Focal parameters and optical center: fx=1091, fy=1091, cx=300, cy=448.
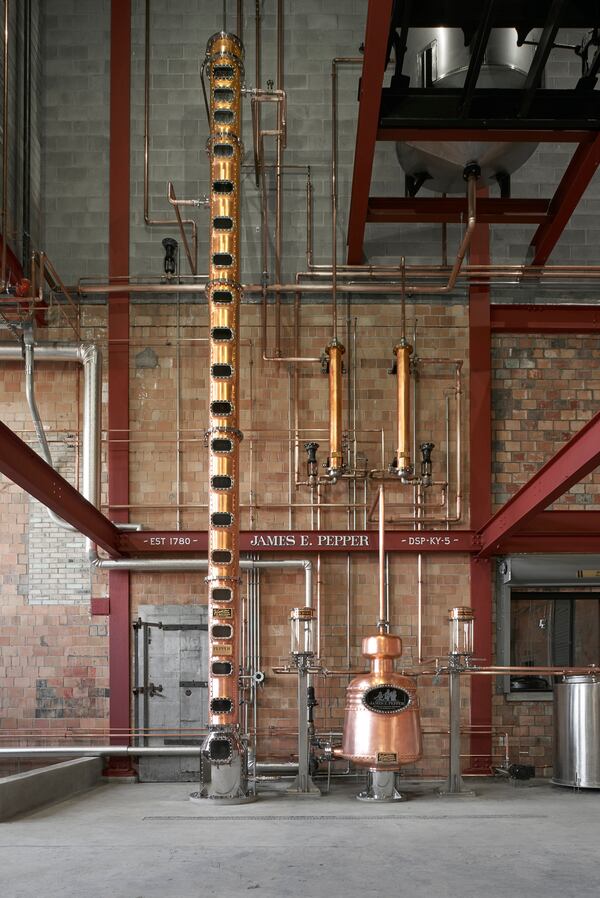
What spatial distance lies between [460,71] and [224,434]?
177 inches

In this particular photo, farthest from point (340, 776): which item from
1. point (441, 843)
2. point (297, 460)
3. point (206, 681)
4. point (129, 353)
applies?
point (129, 353)

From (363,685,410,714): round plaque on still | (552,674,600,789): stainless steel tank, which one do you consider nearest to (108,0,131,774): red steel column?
(363,685,410,714): round plaque on still

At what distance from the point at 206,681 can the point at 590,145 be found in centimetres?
768

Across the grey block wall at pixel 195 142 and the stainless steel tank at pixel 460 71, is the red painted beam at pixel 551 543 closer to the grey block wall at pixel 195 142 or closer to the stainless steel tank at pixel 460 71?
the grey block wall at pixel 195 142

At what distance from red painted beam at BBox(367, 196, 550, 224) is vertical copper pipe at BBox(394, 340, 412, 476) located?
1.58m

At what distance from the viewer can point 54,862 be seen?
23.4 ft

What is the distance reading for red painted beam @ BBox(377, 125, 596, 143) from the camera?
38.2 ft

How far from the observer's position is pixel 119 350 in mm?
13836

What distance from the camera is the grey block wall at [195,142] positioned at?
14.2 m

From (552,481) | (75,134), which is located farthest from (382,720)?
(75,134)

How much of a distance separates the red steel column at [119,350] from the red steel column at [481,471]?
4.23 m

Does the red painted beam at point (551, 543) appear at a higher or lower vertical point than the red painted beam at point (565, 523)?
lower

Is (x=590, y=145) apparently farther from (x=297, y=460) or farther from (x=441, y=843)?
(x=441, y=843)

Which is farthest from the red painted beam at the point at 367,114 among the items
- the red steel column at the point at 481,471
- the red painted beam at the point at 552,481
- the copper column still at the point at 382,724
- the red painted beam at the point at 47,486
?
→ the copper column still at the point at 382,724
